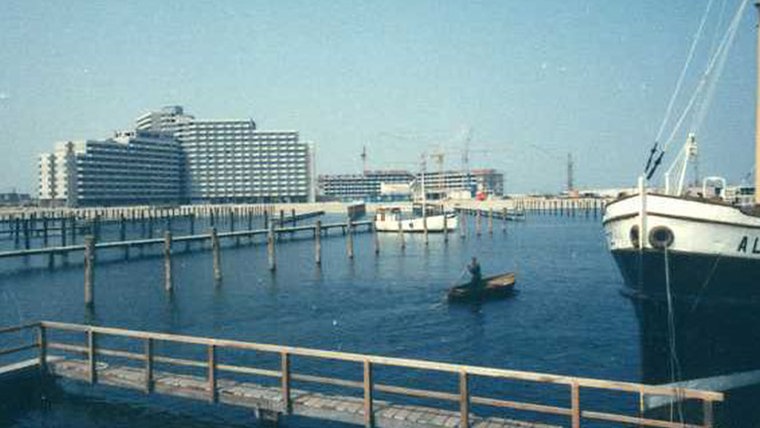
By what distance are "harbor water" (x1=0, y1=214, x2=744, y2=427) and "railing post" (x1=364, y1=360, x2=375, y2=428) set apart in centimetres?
420

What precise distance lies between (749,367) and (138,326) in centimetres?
2967

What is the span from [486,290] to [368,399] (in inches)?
1017

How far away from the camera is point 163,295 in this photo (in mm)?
42781

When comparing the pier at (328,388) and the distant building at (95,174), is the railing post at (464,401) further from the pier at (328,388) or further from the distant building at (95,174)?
the distant building at (95,174)

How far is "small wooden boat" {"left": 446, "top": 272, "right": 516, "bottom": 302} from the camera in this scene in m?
37.9

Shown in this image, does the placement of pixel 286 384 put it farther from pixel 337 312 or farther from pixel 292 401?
pixel 337 312

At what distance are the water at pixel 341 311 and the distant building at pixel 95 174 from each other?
116 m

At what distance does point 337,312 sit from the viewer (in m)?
36.1

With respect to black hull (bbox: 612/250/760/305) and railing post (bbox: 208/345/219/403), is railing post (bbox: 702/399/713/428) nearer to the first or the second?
railing post (bbox: 208/345/219/403)

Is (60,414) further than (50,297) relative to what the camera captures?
No

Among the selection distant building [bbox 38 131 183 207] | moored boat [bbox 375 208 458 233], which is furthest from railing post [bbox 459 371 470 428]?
distant building [bbox 38 131 183 207]

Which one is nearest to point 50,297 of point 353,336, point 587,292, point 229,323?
point 229,323

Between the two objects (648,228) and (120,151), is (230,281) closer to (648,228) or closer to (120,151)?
(648,228)

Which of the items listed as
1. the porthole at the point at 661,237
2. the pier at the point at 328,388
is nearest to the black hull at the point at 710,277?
the porthole at the point at 661,237
